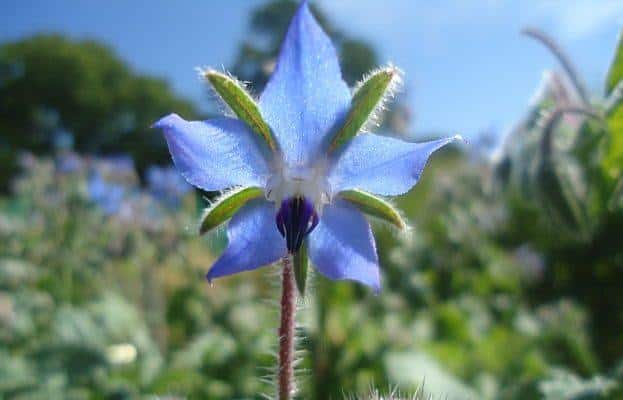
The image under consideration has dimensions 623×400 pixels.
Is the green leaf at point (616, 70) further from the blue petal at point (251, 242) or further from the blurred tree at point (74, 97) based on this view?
the blurred tree at point (74, 97)

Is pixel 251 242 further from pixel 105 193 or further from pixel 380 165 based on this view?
pixel 105 193

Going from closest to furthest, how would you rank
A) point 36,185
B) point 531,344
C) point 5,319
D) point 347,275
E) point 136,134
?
point 347,275 → point 531,344 → point 5,319 → point 36,185 → point 136,134

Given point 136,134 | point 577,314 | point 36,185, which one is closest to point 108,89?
point 136,134

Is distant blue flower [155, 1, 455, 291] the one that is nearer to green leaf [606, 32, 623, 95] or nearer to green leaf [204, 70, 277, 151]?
green leaf [204, 70, 277, 151]

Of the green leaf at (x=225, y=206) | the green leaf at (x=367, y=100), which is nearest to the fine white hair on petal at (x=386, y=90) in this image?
the green leaf at (x=367, y=100)

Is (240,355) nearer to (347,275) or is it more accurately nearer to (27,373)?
(27,373)
